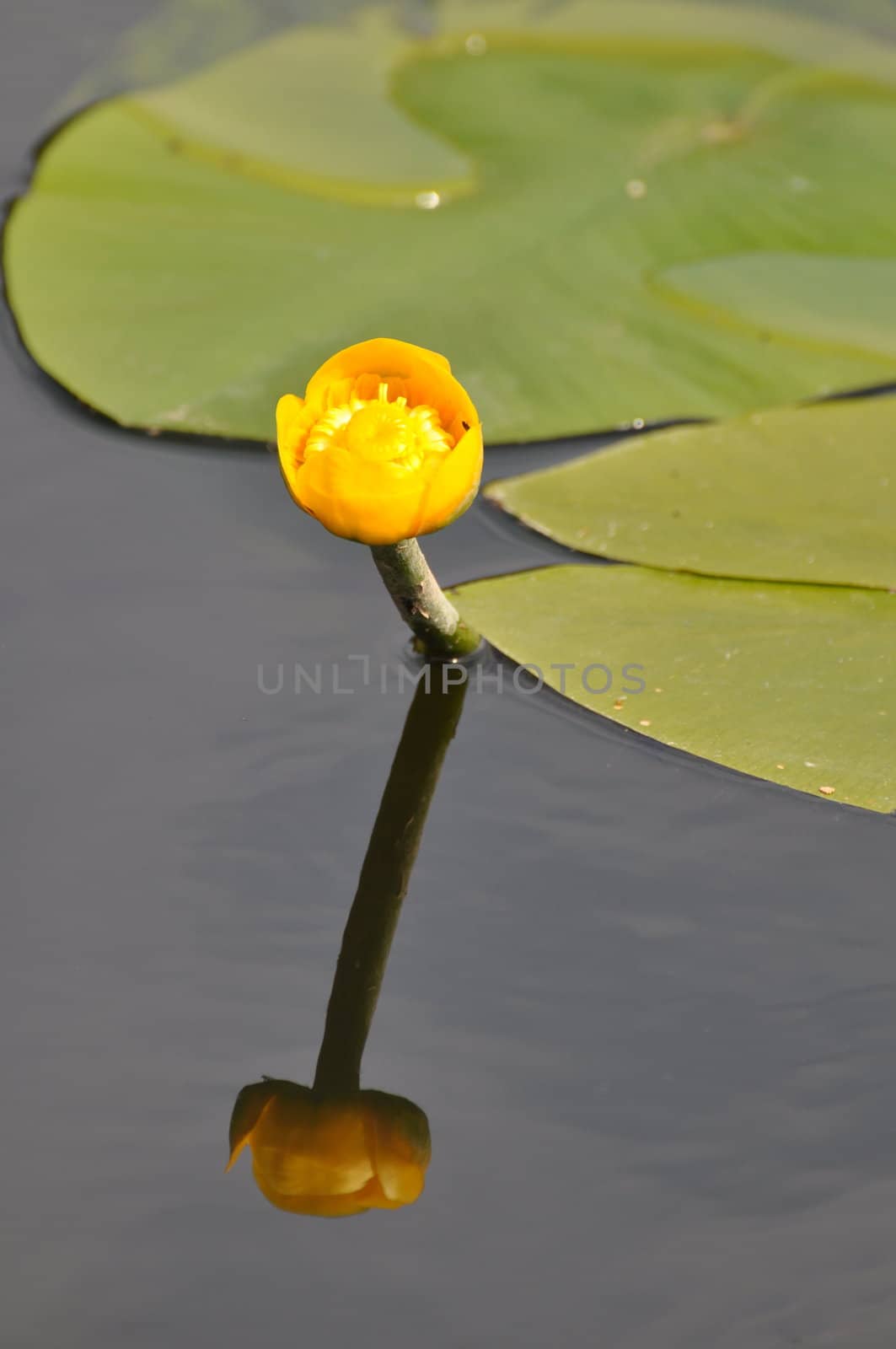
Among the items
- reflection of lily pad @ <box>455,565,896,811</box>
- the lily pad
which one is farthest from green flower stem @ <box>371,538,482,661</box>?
the lily pad

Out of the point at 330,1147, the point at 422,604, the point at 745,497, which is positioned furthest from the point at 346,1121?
the point at 745,497

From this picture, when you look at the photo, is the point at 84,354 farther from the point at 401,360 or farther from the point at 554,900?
the point at 554,900

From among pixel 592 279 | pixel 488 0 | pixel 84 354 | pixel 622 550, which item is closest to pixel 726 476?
pixel 622 550

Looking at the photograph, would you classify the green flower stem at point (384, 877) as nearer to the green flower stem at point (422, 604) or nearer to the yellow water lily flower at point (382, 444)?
the green flower stem at point (422, 604)

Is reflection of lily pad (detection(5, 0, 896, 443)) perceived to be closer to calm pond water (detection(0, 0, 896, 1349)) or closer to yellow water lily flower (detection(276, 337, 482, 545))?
calm pond water (detection(0, 0, 896, 1349))

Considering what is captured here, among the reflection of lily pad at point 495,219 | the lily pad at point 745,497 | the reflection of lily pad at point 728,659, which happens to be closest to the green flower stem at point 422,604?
the reflection of lily pad at point 728,659

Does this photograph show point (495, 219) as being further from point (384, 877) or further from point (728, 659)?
point (384, 877)
